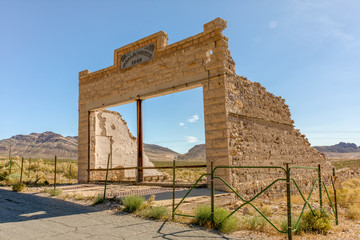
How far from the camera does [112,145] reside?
1577 cm

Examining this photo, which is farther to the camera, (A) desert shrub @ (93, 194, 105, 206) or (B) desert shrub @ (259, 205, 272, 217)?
(A) desert shrub @ (93, 194, 105, 206)

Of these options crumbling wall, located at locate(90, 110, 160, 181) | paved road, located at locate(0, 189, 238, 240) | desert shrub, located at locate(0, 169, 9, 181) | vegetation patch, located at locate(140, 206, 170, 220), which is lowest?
paved road, located at locate(0, 189, 238, 240)

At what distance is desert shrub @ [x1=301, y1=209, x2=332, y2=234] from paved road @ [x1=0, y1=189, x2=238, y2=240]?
1.82 m

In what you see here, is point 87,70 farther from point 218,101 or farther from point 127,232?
point 127,232

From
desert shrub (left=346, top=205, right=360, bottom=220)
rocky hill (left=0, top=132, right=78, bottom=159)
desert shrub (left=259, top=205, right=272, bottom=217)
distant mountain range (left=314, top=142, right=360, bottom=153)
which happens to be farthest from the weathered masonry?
distant mountain range (left=314, top=142, right=360, bottom=153)

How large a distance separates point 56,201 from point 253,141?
7110mm

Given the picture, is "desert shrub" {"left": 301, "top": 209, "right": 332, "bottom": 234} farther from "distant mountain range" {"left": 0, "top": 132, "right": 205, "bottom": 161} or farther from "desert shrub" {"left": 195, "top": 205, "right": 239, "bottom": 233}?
"distant mountain range" {"left": 0, "top": 132, "right": 205, "bottom": 161}

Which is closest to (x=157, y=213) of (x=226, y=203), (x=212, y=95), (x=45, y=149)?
(x=226, y=203)

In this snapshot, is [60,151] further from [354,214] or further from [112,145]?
[354,214]

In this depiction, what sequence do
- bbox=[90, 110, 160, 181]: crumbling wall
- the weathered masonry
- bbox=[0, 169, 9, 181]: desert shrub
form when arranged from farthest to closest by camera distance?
bbox=[0, 169, 9, 181]: desert shrub, bbox=[90, 110, 160, 181]: crumbling wall, the weathered masonry

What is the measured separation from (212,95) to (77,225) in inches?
229

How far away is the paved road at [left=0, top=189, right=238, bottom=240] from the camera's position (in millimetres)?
5074

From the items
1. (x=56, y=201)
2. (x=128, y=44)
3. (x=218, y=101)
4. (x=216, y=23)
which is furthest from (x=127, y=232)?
(x=128, y=44)

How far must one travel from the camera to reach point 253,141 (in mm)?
10445
